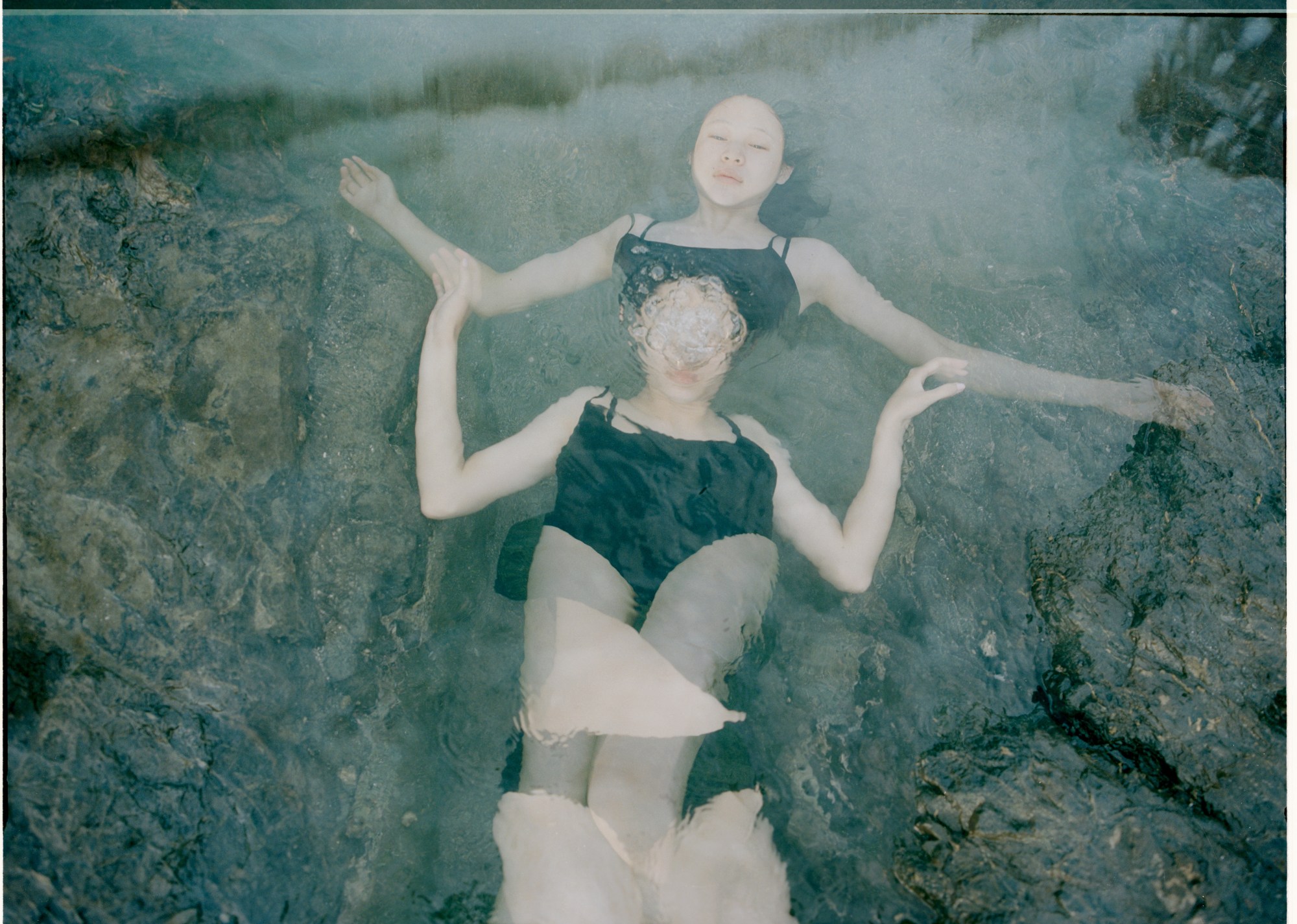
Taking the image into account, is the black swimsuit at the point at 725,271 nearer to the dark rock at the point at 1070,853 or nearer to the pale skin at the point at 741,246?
the pale skin at the point at 741,246

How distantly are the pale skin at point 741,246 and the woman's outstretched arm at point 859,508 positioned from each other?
0.41 feet

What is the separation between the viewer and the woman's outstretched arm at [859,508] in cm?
197

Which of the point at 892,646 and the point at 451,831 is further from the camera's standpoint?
the point at 892,646

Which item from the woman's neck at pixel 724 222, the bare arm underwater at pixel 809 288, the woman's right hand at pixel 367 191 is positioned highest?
the woman's right hand at pixel 367 191

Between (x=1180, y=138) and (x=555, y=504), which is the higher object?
(x=1180, y=138)

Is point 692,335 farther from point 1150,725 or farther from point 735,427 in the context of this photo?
point 1150,725

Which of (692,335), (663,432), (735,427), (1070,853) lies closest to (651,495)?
(663,432)

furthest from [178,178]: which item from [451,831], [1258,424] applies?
[1258,424]

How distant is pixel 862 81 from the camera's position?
2.16 m

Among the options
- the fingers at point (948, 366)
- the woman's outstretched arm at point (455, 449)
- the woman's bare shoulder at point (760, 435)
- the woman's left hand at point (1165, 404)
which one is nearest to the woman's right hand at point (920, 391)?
the fingers at point (948, 366)

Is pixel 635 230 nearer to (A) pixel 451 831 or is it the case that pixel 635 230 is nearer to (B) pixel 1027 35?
(B) pixel 1027 35

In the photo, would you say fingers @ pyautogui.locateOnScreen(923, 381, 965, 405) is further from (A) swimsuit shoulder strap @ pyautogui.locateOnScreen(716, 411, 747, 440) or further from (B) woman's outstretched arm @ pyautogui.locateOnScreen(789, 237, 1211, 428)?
(A) swimsuit shoulder strap @ pyautogui.locateOnScreen(716, 411, 747, 440)

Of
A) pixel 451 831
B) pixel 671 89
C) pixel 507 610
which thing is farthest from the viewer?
pixel 671 89

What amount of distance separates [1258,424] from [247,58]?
2.65 metres
